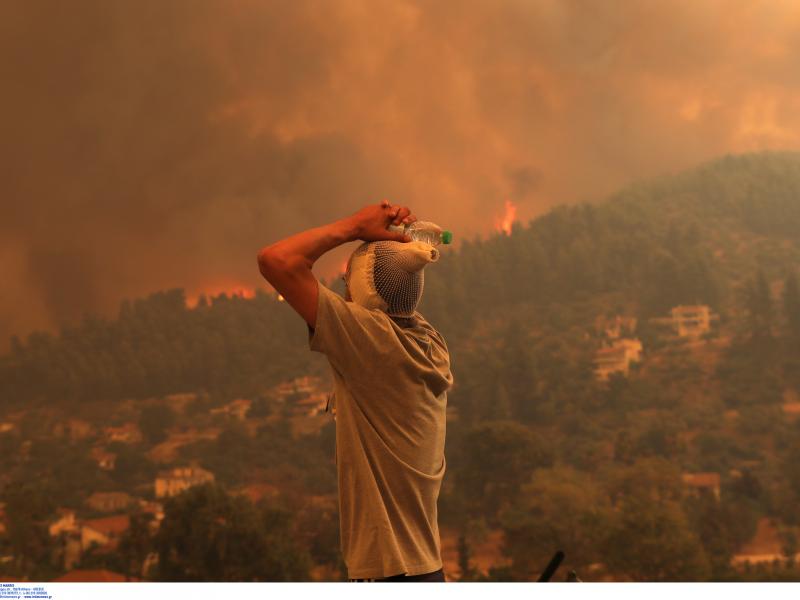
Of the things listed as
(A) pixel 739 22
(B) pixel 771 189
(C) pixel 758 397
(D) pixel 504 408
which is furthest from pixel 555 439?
(A) pixel 739 22

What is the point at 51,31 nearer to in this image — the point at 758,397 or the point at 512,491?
→ the point at 512,491

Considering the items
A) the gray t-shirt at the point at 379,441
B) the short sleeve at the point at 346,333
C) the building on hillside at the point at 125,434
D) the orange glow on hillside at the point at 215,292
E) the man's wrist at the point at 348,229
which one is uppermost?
the orange glow on hillside at the point at 215,292

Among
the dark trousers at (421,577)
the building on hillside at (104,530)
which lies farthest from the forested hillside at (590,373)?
the dark trousers at (421,577)

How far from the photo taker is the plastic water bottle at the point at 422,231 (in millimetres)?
1746

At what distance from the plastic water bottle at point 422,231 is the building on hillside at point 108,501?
6.55 meters

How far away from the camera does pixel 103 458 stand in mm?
7758

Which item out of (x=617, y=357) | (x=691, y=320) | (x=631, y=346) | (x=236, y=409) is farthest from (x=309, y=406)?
(x=691, y=320)

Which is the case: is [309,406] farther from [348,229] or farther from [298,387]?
[348,229]

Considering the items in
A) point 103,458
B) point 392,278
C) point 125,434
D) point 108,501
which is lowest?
point 392,278

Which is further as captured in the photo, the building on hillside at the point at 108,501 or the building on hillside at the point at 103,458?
the building on hillside at the point at 103,458

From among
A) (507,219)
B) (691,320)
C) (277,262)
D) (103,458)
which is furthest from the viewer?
(507,219)

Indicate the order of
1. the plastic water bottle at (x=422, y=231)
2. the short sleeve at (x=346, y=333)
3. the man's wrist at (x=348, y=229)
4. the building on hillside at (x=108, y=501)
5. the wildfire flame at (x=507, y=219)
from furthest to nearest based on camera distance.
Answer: the wildfire flame at (x=507, y=219) → the building on hillside at (x=108, y=501) → the plastic water bottle at (x=422, y=231) → the man's wrist at (x=348, y=229) → the short sleeve at (x=346, y=333)

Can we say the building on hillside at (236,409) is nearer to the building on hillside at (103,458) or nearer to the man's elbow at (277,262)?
the building on hillside at (103,458)

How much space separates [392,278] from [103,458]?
267 inches
